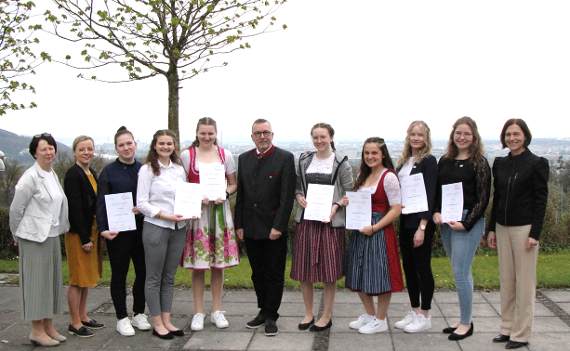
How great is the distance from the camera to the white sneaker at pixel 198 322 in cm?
501

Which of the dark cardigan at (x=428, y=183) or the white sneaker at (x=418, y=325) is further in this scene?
the white sneaker at (x=418, y=325)

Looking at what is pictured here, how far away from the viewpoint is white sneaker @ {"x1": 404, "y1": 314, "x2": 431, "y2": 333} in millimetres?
4867

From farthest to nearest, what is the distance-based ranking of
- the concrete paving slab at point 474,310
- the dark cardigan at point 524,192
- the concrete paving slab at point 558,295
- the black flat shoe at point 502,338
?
1. the concrete paving slab at point 558,295
2. the concrete paving slab at point 474,310
3. the black flat shoe at point 502,338
4. the dark cardigan at point 524,192

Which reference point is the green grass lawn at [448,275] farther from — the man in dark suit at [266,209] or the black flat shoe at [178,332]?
the black flat shoe at [178,332]

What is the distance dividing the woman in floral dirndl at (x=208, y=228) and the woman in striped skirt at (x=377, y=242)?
4.02 feet

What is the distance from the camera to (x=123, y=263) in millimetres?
4852

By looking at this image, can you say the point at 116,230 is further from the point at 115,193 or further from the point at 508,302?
the point at 508,302

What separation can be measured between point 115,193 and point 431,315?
138 inches

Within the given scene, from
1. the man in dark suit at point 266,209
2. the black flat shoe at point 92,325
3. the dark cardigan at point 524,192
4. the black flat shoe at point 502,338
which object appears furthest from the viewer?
the black flat shoe at point 92,325

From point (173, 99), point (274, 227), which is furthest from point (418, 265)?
point (173, 99)

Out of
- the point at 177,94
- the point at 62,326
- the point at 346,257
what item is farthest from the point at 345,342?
the point at 177,94

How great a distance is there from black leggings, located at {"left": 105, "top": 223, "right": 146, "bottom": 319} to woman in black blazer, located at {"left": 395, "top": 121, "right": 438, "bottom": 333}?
2574 mm

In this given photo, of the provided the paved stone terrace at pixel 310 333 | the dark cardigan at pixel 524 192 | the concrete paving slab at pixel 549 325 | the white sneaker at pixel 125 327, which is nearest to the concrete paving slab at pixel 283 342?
the paved stone terrace at pixel 310 333

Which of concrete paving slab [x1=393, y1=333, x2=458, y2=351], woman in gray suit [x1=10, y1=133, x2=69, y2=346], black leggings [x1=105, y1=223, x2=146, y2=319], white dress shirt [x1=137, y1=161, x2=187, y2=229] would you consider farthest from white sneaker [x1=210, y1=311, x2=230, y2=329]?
concrete paving slab [x1=393, y1=333, x2=458, y2=351]
